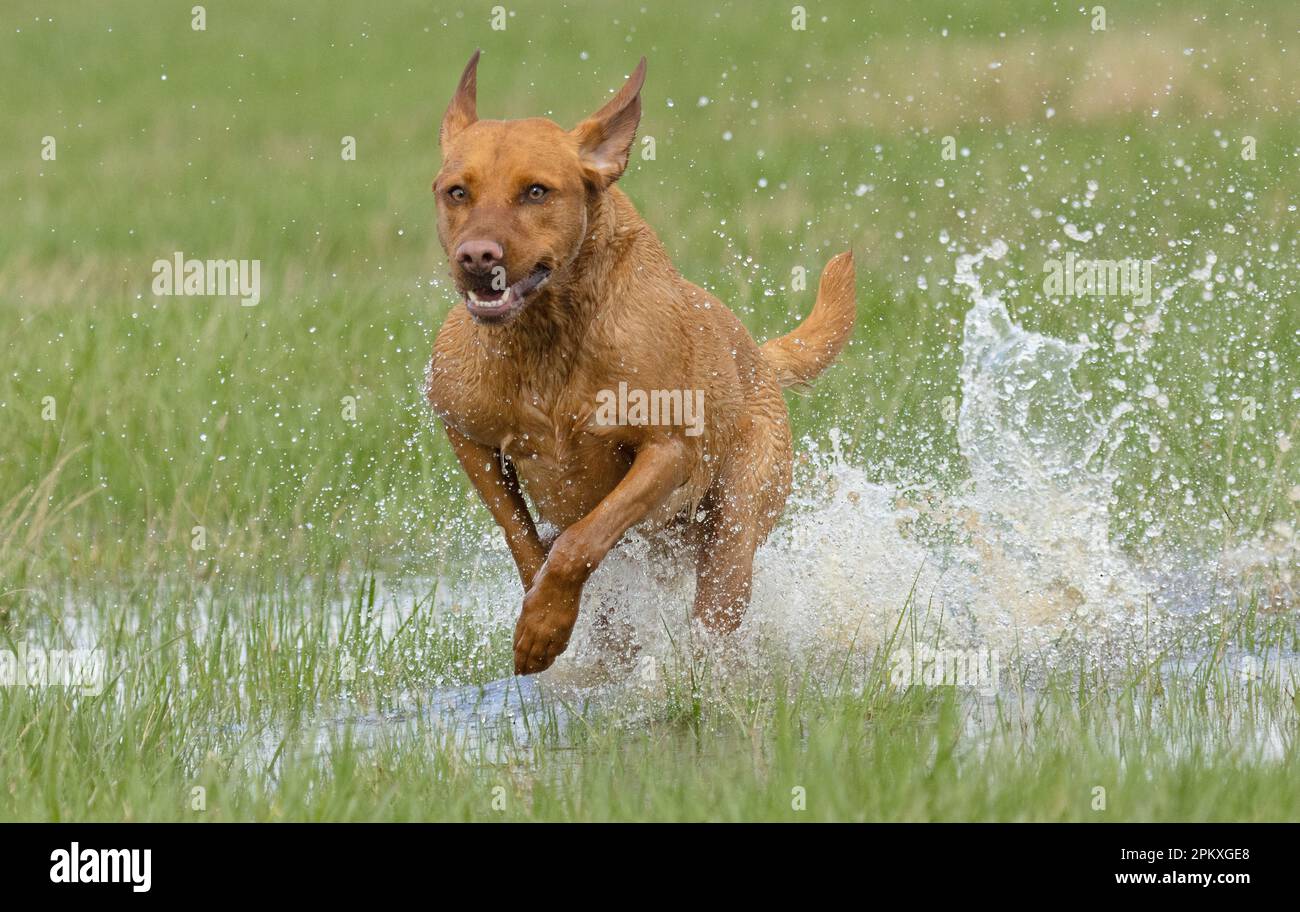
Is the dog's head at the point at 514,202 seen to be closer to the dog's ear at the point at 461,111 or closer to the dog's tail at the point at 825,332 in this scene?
the dog's ear at the point at 461,111

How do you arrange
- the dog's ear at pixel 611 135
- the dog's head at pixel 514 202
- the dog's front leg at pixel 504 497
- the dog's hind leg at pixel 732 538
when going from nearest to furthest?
the dog's head at pixel 514 202 < the dog's ear at pixel 611 135 < the dog's front leg at pixel 504 497 < the dog's hind leg at pixel 732 538

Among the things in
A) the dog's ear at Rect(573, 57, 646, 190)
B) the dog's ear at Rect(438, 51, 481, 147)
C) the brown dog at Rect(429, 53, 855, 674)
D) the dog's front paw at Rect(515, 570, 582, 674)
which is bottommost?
the dog's front paw at Rect(515, 570, 582, 674)

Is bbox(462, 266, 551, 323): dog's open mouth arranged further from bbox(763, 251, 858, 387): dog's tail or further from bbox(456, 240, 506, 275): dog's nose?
bbox(763, 251, 858, 387): dog's tail

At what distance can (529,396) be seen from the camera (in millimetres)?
5664

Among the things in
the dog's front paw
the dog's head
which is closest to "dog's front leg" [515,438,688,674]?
the dog's front paw

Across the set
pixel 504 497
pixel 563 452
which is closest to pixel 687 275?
pixel 504 497

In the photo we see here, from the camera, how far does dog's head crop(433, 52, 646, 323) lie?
202 inches

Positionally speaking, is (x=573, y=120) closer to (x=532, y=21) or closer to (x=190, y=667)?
(x=532, y=21)

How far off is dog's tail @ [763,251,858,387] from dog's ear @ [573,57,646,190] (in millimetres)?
1522

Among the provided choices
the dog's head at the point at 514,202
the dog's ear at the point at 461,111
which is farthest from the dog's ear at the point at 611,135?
the dog's ear at the point at 461,111

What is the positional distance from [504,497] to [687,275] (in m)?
5.45

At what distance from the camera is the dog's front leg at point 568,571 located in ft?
18.0

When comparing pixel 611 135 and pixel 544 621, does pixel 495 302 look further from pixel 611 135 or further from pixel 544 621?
pixel 544 621

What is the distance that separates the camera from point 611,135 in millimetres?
5504
